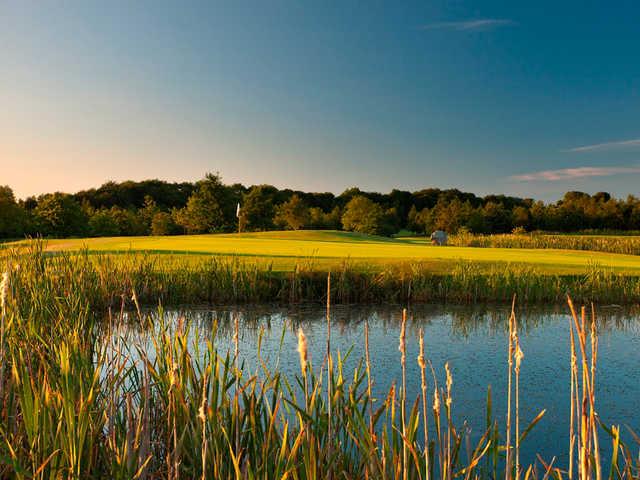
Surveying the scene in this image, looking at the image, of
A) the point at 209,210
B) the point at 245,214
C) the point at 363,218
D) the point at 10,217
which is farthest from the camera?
the point at 363,218

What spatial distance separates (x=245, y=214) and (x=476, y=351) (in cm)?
4996

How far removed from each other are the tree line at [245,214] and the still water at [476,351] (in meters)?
37.3

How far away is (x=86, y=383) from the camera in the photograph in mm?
3180

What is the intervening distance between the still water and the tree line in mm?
37312

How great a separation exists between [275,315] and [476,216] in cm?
5851

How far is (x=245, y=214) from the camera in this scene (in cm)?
5744

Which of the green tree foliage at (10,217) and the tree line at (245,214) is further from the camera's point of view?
the tree line at (245,214)

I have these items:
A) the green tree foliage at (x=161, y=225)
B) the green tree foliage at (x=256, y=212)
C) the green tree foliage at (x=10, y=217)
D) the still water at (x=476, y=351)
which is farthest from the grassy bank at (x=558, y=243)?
the green tree foliage at (x=10, y=217)

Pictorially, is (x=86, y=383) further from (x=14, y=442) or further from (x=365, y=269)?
(x=365, y=269)

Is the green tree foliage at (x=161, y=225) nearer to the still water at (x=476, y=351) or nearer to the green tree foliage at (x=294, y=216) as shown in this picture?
the green tree foliage at (x=294, y=216)

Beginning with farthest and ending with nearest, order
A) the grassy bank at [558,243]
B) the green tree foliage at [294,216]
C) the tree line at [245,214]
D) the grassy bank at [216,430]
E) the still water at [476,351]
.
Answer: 1. the green tree foliage at [294,216]
2. the tree line at [245,214]
3. the grassy bank at [558,243]
4. the still water at [476,351]
5. the grassy bank at [216,430]

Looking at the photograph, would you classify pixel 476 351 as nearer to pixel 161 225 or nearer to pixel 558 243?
pixel 558 243

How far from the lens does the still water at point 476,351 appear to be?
6.02 meters

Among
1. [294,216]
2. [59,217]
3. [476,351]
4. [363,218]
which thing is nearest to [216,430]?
[476,351]
